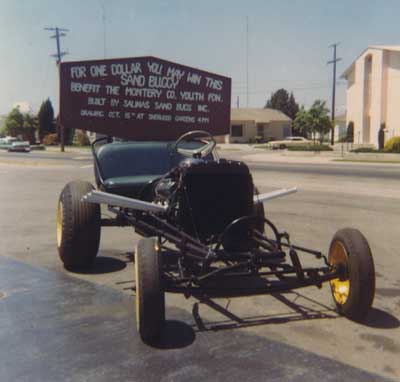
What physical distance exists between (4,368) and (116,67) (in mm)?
7087

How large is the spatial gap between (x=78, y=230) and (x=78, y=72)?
4055 mm

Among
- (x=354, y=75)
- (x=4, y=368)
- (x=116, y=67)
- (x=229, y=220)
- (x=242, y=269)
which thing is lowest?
(x=4, y=368)

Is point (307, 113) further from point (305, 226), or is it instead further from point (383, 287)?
point (383, 287)

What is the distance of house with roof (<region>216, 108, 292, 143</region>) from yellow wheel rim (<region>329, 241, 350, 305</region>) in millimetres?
61705

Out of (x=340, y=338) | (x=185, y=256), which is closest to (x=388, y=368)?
(x=340, y=338)

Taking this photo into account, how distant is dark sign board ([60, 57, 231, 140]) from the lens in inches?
356

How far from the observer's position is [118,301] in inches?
201

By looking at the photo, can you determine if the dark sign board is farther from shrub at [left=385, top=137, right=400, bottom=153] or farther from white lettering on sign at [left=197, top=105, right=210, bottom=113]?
shrub at [left=385, top=137, right=400, bottom=153]

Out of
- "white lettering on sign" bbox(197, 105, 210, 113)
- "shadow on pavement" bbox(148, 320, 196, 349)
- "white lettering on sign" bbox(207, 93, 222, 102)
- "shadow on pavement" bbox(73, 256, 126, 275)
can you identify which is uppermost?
"white lettering on sign" bbox(207, 93, 222, 102)

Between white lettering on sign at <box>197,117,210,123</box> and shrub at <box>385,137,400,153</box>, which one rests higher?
white lettering on sign at <box>197,117,210,123</box>

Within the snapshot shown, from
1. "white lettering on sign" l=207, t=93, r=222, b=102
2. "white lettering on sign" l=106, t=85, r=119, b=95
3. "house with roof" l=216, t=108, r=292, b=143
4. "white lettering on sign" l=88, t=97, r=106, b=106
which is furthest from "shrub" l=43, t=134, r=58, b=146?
"white lettering on sign" l=88, t=97, r=106, b=106

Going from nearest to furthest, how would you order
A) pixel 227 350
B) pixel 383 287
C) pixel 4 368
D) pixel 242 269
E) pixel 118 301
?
pixel 4 368 → pixel 227 350 → pixel 242 269 → pixel 118 301 → pixel 383 287

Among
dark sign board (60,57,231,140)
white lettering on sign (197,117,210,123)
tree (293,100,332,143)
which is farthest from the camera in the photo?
tree (293,100,332,143)

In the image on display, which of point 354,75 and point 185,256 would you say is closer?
point 185,256
